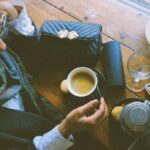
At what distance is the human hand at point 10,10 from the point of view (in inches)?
42.7

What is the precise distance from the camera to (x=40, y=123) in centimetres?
103

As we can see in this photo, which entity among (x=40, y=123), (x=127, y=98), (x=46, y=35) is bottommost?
(x=40, y=123)

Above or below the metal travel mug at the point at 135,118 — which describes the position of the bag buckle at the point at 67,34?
above

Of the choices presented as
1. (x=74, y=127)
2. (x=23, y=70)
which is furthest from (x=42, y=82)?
(x=74, y=127)

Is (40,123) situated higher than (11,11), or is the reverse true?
(11,11)

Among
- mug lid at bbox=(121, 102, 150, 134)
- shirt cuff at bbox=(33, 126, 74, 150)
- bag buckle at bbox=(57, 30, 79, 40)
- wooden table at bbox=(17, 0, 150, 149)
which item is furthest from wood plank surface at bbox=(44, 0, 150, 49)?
shirt cuff at bbox=(33, 126, 74, 150)

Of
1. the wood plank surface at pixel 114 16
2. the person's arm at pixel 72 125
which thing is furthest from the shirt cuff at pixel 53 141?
the wood plank surface at pixel 114 16

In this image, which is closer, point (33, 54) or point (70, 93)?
point (70, 93)

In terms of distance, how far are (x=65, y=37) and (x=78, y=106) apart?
0.24 m

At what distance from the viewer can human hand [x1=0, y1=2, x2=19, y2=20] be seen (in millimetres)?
1084

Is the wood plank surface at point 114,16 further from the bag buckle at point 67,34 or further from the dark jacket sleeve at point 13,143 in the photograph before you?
the dark jacket sleeve at point 13,143

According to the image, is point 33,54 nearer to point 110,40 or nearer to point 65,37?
point 65,37

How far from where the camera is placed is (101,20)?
1.16m

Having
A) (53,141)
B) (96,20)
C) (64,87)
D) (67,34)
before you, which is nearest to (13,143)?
(53,141)
